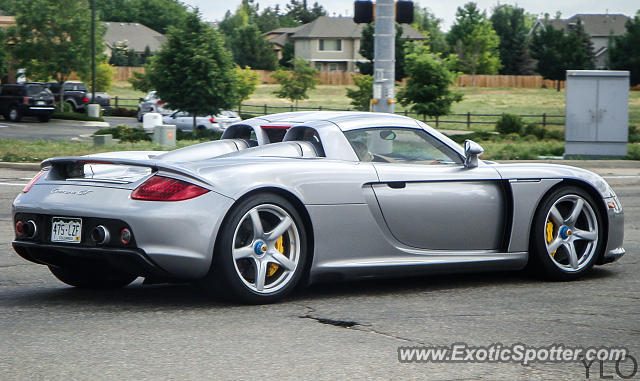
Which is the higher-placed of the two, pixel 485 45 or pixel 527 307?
pixel 485 45

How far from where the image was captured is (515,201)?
6.62m

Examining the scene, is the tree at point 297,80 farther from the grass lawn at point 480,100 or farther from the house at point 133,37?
the house at point 133,37

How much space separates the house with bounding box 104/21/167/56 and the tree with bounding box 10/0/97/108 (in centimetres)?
7650

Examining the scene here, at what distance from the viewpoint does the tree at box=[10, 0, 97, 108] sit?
166 ft

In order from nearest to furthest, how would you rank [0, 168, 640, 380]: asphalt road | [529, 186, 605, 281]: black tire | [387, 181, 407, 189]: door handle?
1. [0, 168, 640, 380]: asphalt road
2. [387, 181, 407, 189]: door handle
3. [529, 186, 605, 281]: black tire

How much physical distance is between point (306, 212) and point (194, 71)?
31.0m

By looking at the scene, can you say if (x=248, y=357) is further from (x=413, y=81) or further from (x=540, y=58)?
(x=540, y=58)

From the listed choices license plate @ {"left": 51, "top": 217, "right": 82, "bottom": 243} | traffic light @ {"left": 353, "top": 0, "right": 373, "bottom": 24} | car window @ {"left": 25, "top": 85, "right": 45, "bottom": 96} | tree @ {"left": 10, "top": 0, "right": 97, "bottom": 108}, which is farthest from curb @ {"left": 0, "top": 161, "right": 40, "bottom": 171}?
tree @ {"left": 10, "top": 0, "right": 97, "bottom": 108}

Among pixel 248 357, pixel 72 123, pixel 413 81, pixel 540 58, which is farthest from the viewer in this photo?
pixel 540 58

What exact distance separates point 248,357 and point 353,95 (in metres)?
47.5

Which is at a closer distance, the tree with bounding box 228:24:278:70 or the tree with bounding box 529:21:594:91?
the tree with bounding box 529:21:594:91

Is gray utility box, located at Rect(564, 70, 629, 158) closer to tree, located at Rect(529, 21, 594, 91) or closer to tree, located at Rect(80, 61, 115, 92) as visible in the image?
tree, located at Rect(80, 61, 115, 92)

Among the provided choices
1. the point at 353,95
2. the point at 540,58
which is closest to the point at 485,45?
the point at 540,58

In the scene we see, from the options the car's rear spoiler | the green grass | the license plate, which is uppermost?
the car's rear spoiler
